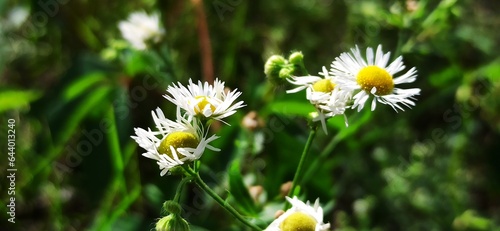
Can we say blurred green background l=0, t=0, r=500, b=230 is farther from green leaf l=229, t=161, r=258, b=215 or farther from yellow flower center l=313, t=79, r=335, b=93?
yellow flower center l=313, t=79, r=335, b=93

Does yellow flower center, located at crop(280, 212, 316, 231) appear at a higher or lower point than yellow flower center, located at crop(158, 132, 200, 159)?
lower

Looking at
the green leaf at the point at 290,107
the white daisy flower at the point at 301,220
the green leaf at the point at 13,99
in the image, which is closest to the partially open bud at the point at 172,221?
the white daisy flower at the point at 301,220

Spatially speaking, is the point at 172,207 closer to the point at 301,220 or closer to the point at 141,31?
the point at 301,220

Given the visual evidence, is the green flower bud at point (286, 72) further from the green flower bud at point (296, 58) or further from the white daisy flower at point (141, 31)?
the white daisy flower at point (141, 31)

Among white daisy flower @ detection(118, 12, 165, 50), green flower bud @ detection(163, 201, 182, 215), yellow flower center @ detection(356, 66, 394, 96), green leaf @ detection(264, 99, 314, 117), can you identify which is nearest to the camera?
green flower bud @ detection(163, 201, 182, 215)

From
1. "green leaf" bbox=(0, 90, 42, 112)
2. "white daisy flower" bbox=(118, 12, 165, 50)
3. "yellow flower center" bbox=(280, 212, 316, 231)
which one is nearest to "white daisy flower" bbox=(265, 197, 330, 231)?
"yellow flower center" bbox=(280, 212, 316, 231)

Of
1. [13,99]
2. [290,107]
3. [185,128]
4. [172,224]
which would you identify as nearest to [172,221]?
[172,224]

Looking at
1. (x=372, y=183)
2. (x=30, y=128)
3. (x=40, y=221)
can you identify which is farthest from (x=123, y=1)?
(x=372, y=183)
